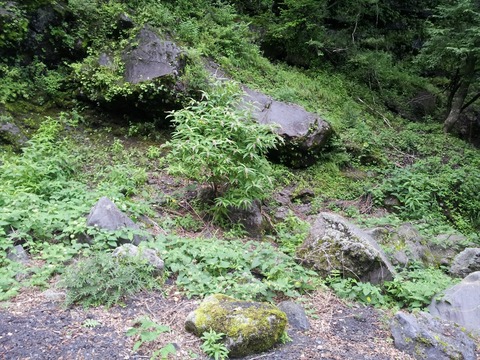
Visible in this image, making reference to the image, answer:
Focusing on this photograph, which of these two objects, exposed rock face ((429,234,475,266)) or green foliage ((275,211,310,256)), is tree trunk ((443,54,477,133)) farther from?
green foliage ((275,211,310,256))

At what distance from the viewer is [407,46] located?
16.7 m

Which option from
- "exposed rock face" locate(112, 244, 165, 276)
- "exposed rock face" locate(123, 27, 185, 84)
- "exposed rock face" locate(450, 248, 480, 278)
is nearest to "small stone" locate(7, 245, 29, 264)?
"exposed rock face" locate(112, 244, 165, 276)

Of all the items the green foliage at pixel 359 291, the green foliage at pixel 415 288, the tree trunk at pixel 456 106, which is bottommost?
the green foliage at pixel 359 291

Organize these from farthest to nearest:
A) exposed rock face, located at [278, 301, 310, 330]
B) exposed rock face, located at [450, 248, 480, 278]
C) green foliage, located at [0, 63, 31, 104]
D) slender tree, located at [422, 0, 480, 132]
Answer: slender tree, located at [422, 0, 480, 132] → green foliage, located at [0, 63, 31, 104] → exposed rock face, located at [450, 248, 480, 278] → exposed rock face, located at [278, 301, 310, 330]

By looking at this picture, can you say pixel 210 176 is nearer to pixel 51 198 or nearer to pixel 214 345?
pixel 51 198

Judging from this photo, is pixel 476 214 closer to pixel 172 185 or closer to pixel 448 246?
pixel 448 246

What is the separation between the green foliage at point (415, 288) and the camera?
4691 millimetres

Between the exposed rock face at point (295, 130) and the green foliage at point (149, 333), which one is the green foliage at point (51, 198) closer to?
the green foliage at point (149, 333)

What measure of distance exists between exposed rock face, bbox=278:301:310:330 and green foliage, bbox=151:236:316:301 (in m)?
0.20

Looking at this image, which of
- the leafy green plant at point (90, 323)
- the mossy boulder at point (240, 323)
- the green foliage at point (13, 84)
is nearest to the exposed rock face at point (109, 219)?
the leafy green plant at point (90, 323)

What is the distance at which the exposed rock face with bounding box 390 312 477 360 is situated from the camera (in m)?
3.67

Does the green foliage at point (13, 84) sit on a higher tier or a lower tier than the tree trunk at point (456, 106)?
lower

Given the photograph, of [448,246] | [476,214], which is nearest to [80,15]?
[448,246]

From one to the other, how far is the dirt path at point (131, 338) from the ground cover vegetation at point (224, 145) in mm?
159
